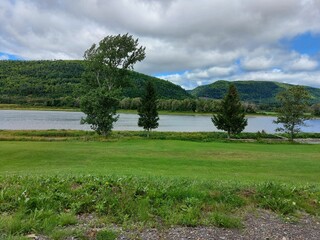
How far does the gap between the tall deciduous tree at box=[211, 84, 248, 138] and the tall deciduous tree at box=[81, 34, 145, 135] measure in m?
17.1

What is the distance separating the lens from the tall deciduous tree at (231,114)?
52.7m

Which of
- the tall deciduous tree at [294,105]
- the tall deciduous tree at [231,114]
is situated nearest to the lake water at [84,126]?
the tall deciduous tree at [294,105]

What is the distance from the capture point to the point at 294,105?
5169cm

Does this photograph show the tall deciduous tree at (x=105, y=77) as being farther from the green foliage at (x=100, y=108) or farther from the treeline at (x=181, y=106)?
the treeline at (x=181, y=106)

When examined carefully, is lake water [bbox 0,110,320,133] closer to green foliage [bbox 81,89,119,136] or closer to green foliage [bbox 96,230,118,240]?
green foliage [bbox 81,89,119,136]

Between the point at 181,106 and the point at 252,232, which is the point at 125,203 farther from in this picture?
the point at 181,106

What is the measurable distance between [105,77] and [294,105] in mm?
33335

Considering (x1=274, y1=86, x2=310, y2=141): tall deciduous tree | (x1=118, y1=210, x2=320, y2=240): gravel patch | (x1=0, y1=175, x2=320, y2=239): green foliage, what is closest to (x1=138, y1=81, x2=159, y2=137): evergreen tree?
(x1=274, y1=86, x2=310, y2=141): tall deciduous tree

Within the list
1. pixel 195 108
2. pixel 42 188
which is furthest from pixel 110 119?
pixel 195 108

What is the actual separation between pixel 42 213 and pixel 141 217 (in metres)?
1.75

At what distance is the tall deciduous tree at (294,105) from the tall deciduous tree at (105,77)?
26351 mm

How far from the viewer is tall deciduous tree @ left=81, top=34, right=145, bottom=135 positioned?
152 ft

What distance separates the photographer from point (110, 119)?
152ft

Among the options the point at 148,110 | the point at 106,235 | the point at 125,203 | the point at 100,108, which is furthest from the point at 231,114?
the point at 106,235
